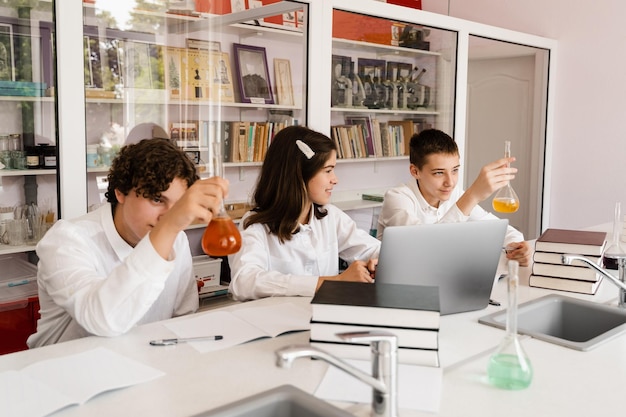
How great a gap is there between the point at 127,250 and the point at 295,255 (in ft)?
2.25

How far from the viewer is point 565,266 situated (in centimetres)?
207

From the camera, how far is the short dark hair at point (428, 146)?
2818 mm

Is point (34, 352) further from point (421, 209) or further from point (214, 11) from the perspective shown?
point (214, 11)

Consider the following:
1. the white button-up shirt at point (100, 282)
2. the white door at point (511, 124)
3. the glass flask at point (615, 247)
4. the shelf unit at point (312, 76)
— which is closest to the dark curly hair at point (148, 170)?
the white button-up shirt at point (100, 282)

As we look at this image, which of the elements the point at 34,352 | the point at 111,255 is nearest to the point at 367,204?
the point at 111,255

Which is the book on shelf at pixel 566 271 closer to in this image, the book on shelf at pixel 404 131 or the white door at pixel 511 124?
the book on shelf at pixel 404 131

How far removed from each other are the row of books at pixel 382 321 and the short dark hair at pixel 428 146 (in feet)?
4.88

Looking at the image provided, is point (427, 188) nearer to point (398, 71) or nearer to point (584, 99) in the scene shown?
point (398, 71)

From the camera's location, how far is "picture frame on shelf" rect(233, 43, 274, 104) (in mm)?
3479

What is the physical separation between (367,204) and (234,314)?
2.36m

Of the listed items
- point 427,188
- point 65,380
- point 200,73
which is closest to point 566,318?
point 427,188

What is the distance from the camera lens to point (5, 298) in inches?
106

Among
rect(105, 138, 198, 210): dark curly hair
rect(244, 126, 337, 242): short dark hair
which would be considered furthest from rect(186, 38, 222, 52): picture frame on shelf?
rect(105, 138, 198, 210): dark curly hair

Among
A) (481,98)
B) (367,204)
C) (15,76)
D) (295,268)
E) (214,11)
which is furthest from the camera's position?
(481,98)
